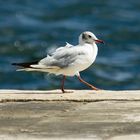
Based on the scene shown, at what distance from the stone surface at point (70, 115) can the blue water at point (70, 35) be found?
1197 cm

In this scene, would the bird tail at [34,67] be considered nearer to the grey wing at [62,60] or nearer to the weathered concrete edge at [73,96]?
the grey wing at [62,60]

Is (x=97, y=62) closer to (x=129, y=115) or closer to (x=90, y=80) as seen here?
(x=90, y=80)

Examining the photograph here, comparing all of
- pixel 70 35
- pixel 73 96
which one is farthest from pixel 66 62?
pixel 70 35

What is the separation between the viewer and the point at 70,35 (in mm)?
27594

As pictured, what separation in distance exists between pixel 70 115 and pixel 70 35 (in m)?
18.4

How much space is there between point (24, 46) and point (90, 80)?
14.1 feet

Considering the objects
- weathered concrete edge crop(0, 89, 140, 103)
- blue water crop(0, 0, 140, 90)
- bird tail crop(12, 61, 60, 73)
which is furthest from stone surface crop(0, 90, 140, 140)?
blue water crop(0, 0, 140, 90)

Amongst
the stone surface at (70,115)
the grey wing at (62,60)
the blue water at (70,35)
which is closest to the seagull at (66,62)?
the grey wing at (62,60)

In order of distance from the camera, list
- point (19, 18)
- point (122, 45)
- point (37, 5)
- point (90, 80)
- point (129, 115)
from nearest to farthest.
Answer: point (129, 115)
point (90, 80)
point (122, 45)
point (19, 18)
point (37, 5)

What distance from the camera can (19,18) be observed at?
30.7 metres

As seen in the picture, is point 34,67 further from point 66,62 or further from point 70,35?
point 70,35

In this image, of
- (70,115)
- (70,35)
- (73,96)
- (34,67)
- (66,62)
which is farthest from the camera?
(70,35)

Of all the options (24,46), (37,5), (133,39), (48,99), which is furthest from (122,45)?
(48,99)

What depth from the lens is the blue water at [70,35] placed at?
76.1ft
